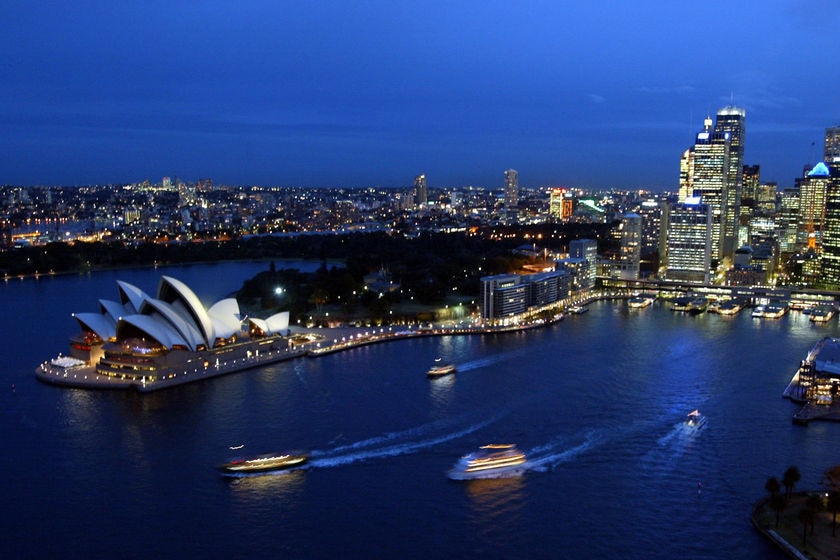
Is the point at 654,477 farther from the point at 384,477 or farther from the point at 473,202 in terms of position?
the point at 473,202

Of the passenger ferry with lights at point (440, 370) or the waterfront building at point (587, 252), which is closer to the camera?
the passenger ferry with lights at point (440, 370)

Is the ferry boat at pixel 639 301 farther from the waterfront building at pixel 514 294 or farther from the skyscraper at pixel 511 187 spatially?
the skyscraper at pixel 511 187

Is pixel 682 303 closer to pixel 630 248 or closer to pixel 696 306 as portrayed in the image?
pixel 696 306

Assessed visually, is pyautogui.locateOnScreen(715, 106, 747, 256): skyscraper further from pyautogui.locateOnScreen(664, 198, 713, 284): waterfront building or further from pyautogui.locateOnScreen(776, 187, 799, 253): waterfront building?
pyautogui.locateOnScreen(664, 198, 713, 284): waterfront building

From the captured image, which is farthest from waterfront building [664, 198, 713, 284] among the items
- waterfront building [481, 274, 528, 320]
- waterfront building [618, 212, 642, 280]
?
waterfront building [481, 274, 528, 320]

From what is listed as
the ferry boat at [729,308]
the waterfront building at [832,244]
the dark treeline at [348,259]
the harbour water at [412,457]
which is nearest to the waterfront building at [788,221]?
the dark treeline at [348,259]

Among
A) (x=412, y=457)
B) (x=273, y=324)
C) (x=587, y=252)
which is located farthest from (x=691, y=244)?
(x=412, y=457)
